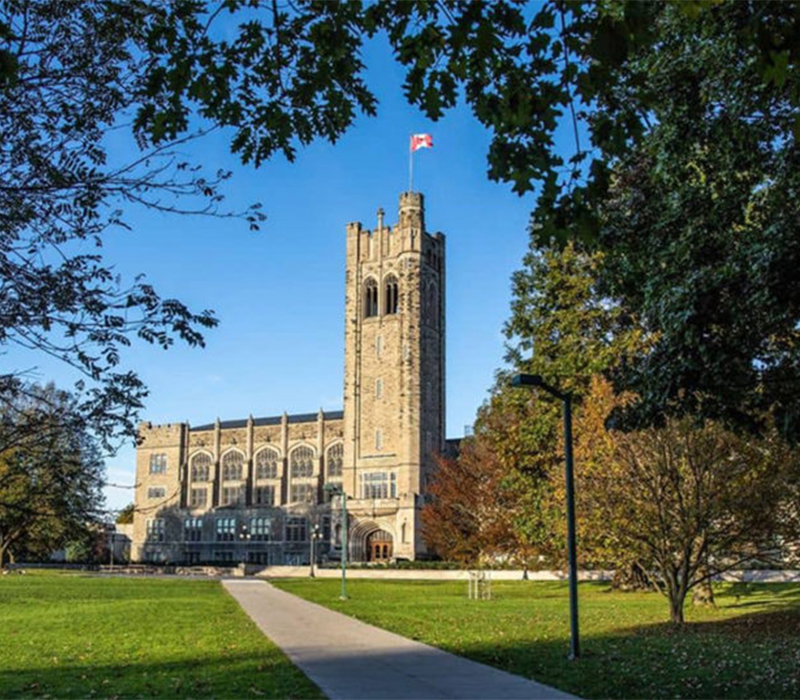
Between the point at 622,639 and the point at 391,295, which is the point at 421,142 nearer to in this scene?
the point at 391,295


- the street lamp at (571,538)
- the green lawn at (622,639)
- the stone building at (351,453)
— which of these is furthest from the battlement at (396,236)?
the street lamp at (571,538)

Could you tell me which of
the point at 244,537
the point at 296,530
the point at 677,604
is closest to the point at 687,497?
the point at 677,604

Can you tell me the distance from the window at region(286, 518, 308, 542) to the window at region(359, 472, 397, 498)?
9653 millimetres

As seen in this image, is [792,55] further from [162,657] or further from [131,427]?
[162,657]

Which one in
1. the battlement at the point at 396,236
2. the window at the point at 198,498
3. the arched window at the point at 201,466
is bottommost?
the window at the point at 198,498

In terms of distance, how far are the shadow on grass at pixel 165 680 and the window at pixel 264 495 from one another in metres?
74.3

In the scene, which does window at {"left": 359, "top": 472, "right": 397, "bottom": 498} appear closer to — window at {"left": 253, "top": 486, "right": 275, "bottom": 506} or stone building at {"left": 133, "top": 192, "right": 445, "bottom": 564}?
→ stone building at {"left": 133, "top": 192, "right": 445, "bottom": 564}

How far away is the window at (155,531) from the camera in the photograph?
90.9m

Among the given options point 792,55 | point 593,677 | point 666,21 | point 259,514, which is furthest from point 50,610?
point 259,514

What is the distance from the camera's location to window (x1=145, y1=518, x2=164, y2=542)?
90938mm

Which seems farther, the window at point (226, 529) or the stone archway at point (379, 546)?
→ the window at point (226, 529)

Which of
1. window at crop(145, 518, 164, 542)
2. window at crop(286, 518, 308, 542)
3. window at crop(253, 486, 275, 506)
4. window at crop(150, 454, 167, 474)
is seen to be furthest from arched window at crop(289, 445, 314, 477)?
window at crop(145, 518, 164, 542)

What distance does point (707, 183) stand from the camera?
14.5 meters

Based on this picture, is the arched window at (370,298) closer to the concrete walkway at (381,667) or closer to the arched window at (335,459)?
the arched window at (335,459)
